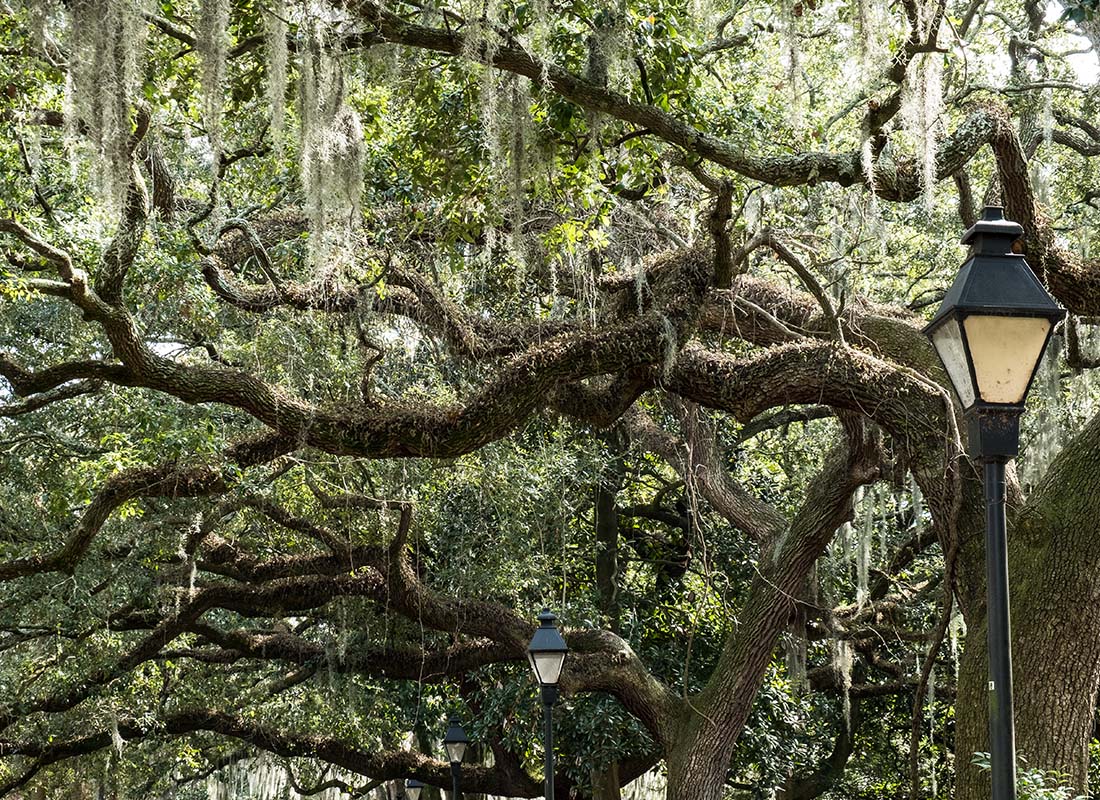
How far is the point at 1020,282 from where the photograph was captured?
3.90 metres

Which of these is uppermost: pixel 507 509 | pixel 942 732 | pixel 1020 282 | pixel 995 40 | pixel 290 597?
pixel 995 40

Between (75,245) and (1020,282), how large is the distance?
6.28 m

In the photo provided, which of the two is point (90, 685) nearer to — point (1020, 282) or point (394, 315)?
point (394, 315)

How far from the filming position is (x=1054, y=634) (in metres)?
6.41

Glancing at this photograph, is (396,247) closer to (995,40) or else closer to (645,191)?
(645,191)

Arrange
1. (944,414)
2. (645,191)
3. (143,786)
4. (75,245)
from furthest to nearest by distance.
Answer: (143,786), (645,191), (75,245), (944,414)

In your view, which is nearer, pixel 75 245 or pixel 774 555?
pixel 75 245

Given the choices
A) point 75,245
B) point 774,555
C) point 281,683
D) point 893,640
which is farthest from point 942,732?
point 75,245

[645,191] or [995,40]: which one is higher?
[995,40]

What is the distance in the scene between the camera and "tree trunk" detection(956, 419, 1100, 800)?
6.36 metres

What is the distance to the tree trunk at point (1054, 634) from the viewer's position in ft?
20.9

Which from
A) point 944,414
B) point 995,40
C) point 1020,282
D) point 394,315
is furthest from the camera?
point 995,40

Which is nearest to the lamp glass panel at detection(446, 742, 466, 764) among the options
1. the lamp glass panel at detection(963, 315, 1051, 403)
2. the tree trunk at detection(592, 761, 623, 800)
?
the tree trunk at detection(592, 761, 623, 800)

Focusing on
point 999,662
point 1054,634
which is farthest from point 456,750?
point 999,662
